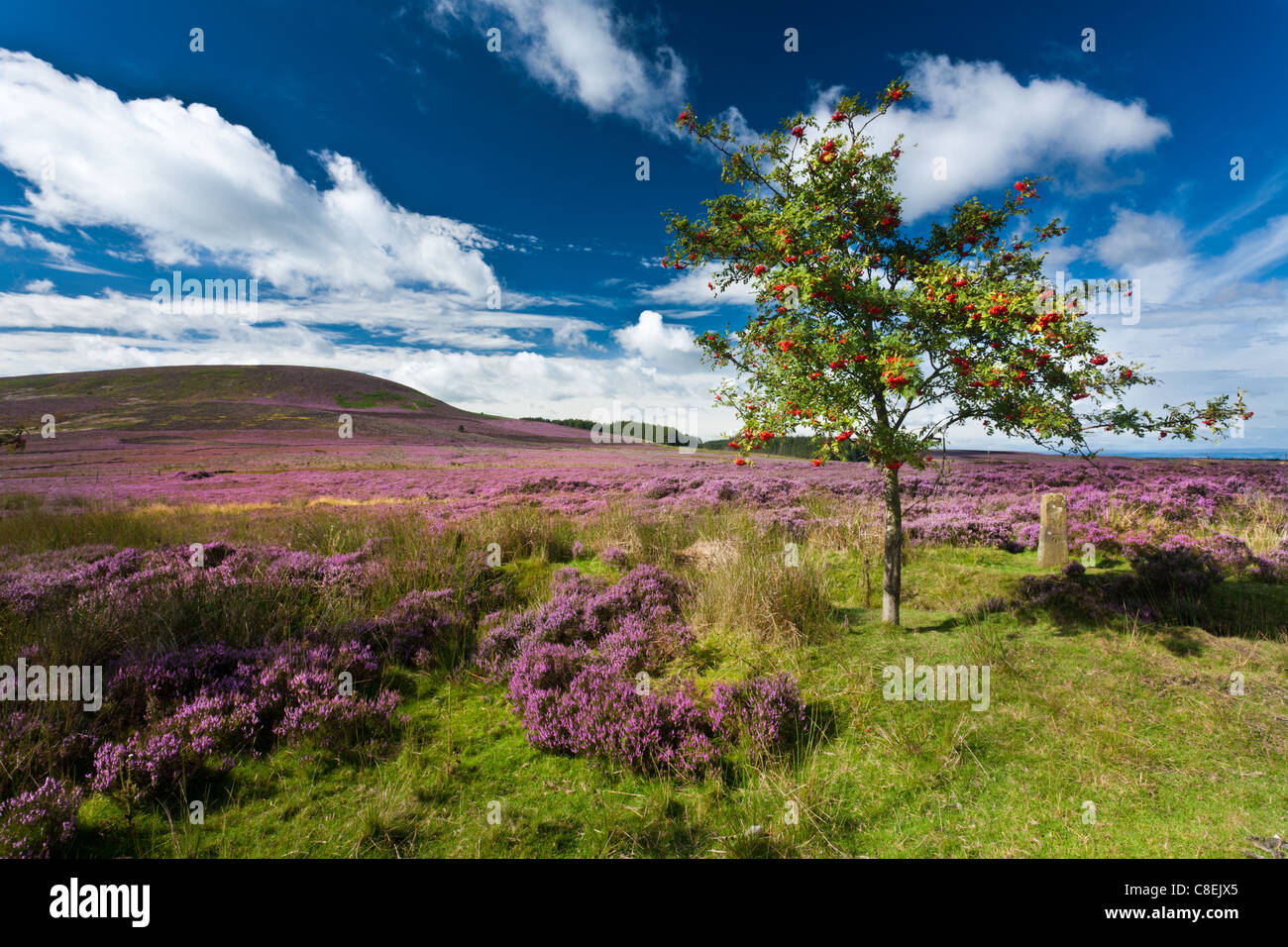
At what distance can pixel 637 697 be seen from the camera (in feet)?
13.7

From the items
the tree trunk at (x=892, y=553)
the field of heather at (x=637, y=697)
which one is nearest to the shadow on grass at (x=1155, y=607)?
the field of heather at (x=637, y=697)

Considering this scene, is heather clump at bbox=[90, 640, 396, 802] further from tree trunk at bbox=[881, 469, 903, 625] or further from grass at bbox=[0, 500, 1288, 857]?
tree trunk at bbox=[881, 469, 903, 625]

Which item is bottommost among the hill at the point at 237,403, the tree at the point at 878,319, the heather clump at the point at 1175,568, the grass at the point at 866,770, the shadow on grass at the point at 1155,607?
the grass at the point at 866,770

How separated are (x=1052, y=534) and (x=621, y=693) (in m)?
8.59

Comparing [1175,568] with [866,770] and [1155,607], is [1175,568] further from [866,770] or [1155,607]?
[866,770]

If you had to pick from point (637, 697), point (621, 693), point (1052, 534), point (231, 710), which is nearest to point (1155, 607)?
point (1052, 534)

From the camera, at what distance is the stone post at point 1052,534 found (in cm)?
828

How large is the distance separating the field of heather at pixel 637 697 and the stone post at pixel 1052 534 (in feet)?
1.97

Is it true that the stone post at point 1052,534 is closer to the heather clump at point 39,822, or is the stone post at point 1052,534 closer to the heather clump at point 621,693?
the heather clump at point 621,693

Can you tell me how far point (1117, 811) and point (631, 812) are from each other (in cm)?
316

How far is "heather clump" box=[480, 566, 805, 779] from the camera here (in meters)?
3.76

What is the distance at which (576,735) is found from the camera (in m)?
3.87

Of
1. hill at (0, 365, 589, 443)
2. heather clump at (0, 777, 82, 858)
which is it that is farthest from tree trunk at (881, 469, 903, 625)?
hill at (0, 365, 589, 443)

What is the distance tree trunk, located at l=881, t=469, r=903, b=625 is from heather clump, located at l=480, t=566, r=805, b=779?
95.1 inches
